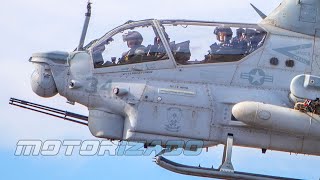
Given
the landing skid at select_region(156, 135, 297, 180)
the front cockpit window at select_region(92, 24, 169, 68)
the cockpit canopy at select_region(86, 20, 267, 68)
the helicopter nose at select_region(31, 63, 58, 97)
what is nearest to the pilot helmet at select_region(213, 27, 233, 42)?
the cockpit canopy at select_region(86, 20, 267, 68)

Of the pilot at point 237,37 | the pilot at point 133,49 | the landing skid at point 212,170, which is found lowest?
the landing skid at point 212,170

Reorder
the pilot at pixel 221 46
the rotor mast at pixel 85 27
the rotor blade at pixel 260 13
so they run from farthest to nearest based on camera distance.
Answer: the rotor blade at pixel 260 13 < the rotor mast at pixel 85 27 < the pilot at pixel 221 46

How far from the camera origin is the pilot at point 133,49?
946 inches

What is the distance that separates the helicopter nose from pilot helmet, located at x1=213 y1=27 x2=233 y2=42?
425 centimetres

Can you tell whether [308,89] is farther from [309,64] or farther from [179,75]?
[179,75]

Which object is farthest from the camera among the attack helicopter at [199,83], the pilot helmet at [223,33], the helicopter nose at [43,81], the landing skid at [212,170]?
the pilot helmet at [223,33]

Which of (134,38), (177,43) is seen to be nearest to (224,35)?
(177,43)

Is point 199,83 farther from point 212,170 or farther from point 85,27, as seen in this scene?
point 85,27

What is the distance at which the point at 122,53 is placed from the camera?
24.2 m

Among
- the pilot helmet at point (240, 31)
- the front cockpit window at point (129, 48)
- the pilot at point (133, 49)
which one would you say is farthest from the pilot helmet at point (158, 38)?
the pilot helmet at point (240, 31)

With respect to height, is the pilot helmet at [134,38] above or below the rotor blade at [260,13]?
below

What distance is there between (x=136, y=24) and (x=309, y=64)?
444cm

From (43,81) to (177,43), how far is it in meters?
3.44

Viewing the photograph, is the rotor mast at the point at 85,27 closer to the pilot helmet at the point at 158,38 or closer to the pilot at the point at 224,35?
the pilot helmet at the point at 158,38
